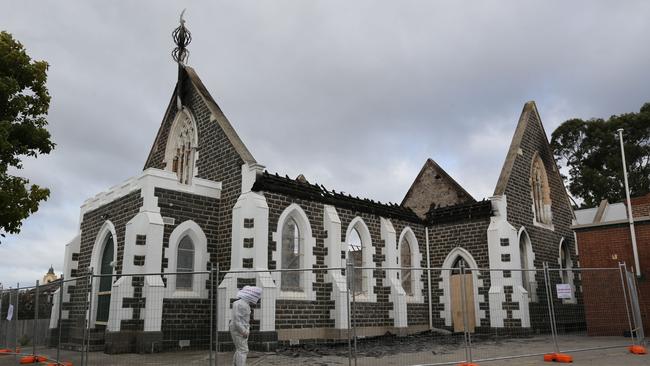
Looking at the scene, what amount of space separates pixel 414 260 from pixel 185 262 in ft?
32.4

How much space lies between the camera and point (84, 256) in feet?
59.5

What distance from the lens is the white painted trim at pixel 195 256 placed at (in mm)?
15423

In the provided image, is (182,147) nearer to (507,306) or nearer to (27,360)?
(27,360)

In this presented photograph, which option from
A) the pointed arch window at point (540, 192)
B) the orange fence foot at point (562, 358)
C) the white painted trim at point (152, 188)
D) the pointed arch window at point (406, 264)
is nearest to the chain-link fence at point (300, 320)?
the orange fence foot at point (562, 358)

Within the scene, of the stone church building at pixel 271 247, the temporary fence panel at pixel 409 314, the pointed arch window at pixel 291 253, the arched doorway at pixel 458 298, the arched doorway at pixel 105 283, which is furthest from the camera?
the arched doorway at pixel 458 298

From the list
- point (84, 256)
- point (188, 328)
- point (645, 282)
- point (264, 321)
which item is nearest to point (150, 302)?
point (188, 328)

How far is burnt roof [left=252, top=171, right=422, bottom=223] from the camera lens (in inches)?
644

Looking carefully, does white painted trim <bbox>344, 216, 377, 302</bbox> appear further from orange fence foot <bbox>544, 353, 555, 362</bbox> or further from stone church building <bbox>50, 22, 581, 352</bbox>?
orange fence foot <bbox>544, 353, 555, 362</bbox>

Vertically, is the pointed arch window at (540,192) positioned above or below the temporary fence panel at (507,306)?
above

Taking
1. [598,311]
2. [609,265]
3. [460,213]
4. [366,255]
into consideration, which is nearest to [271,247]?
[366,255]

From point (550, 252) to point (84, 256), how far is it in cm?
1901

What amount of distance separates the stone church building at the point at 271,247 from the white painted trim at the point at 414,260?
62mm

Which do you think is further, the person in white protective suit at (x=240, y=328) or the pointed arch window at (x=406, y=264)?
the pointed arch window at (x=406, y=264)

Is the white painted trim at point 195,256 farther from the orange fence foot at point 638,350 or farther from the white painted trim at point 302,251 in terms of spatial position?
the orange fence foot at point 638,350
